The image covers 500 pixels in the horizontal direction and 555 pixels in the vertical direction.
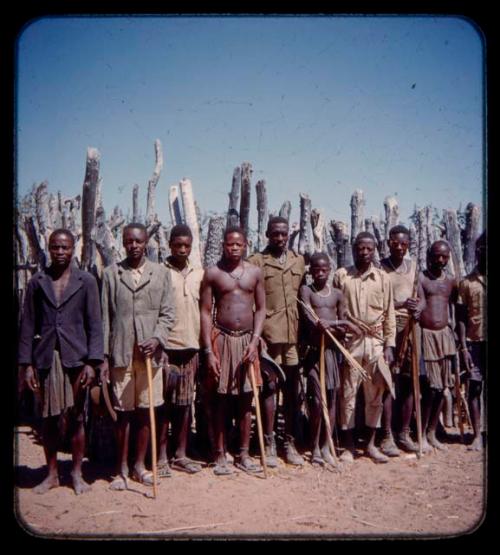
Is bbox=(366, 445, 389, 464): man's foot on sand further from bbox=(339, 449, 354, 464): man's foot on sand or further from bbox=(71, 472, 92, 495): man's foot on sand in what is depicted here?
bbox=(71, 472, 92, 495): man's foot on sand

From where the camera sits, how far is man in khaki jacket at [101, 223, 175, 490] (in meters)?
4.55

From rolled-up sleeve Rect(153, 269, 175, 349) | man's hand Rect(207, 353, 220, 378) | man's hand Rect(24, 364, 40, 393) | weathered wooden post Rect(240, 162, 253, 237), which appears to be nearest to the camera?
man's hand Rect(24, 364, 40, 393)

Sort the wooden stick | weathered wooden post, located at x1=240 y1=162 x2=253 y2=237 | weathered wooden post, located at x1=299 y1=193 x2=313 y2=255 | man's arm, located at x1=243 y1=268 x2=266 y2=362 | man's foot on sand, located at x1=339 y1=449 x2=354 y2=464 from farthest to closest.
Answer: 1. weathered wooden post, located at x1=299 y1=193 x2=313 y2=255
2. weathered wooden post, located at x1=240 y1=162 x2=253 y2=237
3. man's foot on sand, located at x1=339 y1=449 x2=354 y2=464
4. the wooden stick
5. man's arm, located at x1=243 y1=268 x2=266 y2=362

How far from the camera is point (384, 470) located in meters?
5.12

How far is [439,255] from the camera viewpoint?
5.51 meters

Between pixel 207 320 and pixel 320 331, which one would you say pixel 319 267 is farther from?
pixel 207 320

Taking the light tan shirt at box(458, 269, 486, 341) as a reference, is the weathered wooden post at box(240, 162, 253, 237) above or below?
above

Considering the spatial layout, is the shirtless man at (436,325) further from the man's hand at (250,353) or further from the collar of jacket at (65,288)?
the collar of jacket at (65,288)

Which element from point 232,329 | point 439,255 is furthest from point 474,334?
point 232,329

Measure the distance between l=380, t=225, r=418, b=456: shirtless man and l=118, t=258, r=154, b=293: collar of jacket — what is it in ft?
8.31

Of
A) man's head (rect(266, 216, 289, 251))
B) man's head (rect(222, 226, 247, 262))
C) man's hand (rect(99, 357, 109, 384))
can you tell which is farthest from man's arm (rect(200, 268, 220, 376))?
man's hand (rect(99, 357, 109, 384))
